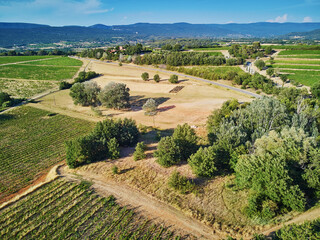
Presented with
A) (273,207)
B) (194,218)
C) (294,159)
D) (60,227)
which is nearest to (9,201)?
(60,227)

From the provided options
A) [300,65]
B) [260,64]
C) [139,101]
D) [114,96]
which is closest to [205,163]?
[114,96]

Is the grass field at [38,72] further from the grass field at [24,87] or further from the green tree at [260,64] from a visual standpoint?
the green tree at [260,64]

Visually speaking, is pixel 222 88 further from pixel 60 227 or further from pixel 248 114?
pixel 60 227

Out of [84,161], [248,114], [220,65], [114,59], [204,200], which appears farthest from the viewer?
[114,59]

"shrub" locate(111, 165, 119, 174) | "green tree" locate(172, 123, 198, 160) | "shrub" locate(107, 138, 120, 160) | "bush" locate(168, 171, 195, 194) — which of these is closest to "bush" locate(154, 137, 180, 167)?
"green tree" locate(172, 123, 198, 160)

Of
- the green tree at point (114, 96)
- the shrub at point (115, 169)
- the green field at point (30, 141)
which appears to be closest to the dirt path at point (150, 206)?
the shrub at point (115, 169)

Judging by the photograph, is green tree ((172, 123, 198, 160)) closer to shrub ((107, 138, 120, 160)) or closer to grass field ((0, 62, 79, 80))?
shrub ((107, 138, 120, 160))
